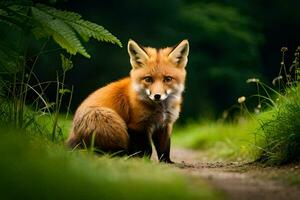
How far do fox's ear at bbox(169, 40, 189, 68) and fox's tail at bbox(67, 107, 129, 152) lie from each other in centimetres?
101

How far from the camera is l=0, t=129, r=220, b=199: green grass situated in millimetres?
3682

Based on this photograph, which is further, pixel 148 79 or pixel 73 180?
pixel 148 79

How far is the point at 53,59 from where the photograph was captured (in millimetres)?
15922

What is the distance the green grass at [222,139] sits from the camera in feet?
27.8

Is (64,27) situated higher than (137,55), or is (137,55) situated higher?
(64,27)

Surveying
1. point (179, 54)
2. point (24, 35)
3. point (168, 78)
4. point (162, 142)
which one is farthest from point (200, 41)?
point (24, 35)

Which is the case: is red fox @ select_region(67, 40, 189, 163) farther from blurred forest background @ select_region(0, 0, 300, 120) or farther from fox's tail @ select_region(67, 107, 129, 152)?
blurred forest background @ select_region(0, 0, 300, 120)

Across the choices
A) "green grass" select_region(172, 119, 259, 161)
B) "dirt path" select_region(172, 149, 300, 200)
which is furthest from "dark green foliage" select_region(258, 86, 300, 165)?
"green grass" select_region(172, 119, 259, 161)

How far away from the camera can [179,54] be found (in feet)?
24.5

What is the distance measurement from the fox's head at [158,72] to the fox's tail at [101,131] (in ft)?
1.56

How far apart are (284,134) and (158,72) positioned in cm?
162

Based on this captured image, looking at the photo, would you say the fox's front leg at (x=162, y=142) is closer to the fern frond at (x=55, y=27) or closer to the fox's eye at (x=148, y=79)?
the fox's eye at (x=148, y=79)

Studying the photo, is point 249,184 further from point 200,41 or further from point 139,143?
point 200,41

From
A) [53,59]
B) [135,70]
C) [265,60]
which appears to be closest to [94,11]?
[53,59]
